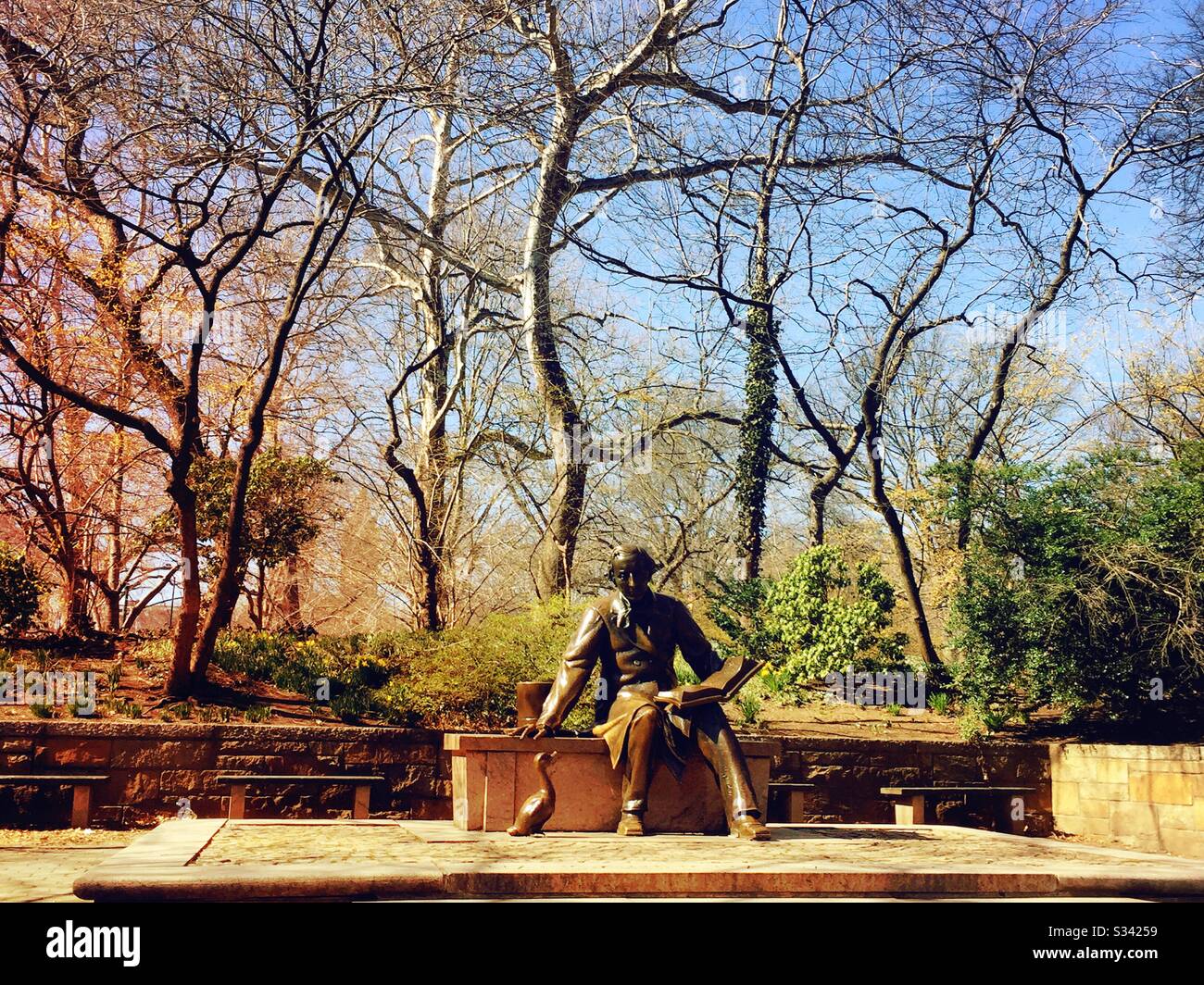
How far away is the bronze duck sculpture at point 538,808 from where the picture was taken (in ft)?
26.6

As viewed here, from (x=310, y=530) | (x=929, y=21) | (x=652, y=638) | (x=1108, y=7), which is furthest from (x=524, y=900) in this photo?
(x=1108, y=7)

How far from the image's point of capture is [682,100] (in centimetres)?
1513

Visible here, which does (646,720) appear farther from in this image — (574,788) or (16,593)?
(16,593)

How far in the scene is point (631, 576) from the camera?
348 inches

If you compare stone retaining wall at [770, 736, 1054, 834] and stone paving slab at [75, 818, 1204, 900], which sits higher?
stone paving slab at [75, 818, 1204, 900]

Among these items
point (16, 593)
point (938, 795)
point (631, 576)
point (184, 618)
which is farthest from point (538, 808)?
point (16, 593)

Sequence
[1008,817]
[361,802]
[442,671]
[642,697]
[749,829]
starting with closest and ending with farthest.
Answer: [749,829]
[642,697]
[361,802]
[442,671]
[1008,817]

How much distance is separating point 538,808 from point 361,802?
3.43 m

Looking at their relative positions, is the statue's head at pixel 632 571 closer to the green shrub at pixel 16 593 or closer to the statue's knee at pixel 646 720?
the statue's knee at pixel 646 720

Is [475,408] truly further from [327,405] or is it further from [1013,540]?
[1013,540]

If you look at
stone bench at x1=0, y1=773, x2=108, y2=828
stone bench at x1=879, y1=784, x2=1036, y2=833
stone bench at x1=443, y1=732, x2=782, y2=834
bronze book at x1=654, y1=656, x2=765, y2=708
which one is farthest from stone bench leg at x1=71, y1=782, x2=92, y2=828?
stone bench at x1=879, y1=784, x2=1036, y2=833

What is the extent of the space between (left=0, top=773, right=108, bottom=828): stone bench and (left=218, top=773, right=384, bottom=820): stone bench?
116cm

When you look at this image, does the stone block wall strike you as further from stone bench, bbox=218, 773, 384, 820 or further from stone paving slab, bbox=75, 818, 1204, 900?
stone bench, bbox=218, 773, 384, 820

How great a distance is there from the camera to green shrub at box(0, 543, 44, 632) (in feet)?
43.3
